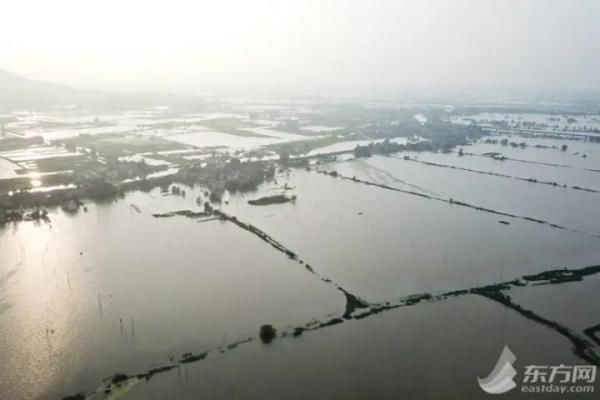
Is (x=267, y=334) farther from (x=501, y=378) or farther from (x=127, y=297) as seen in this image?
(x=501, y=378)

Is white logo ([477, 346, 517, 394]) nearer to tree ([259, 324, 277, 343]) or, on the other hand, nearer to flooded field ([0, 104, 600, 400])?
flooded field ([0, 104, 600, 400])

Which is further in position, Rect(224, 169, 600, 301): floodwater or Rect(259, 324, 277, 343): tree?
Rect(224, 169, 600, 301): floodwater

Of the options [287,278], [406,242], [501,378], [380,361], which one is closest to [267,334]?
[380,361]

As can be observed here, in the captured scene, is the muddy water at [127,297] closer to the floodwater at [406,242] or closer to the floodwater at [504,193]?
the floodwater at [406,242]

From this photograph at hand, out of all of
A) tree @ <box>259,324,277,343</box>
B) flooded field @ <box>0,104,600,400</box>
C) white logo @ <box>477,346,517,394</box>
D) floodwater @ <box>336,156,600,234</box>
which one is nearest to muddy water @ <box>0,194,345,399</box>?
flooded field @ <box>0,104,600,400</box>

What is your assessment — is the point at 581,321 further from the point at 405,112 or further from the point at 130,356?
the point at 405,112

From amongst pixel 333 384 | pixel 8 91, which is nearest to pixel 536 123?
pixel 333 384

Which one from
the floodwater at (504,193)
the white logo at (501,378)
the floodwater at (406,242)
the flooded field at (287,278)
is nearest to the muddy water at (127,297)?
the flooded field at (287,278)

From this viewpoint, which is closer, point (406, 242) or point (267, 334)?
point (267, 334)
